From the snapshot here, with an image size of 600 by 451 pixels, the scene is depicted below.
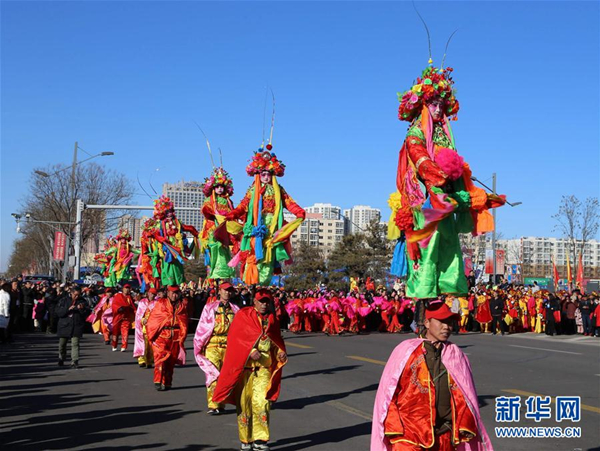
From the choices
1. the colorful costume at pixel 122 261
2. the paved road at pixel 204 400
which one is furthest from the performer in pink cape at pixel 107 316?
the colorful costume at pixel 122 261

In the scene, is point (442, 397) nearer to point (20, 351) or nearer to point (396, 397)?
point (396, 397)

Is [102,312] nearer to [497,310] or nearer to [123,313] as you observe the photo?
[123,313]

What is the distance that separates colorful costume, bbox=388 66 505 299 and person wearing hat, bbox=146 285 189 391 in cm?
629

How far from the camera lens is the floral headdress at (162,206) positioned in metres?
21.1

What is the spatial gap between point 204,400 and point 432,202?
624 centimetres

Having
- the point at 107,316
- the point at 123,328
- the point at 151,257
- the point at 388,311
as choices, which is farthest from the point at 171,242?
the point at 388,311

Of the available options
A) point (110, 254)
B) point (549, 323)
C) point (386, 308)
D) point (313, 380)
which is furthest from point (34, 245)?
point (313, 380)

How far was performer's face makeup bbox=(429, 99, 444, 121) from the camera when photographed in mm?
7512

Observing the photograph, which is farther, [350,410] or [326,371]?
[326,371]

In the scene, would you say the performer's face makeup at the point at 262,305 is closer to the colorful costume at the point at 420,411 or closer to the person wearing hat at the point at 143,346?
the colorful costume at the point at 420,411

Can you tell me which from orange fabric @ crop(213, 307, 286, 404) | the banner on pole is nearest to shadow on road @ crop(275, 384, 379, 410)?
orange fabric @ crop(213, 307, 286, 404)

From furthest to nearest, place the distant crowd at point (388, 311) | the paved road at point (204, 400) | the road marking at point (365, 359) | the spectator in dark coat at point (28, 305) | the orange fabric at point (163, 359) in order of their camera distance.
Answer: the distant crowd at point (388, 311) < the spectator in dark coat at point (28, 305) < the road marking at point (365, 359) < the orange fabric at point (163, 359) < the paved road at point (204, 400)

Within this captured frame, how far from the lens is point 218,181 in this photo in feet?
50.8

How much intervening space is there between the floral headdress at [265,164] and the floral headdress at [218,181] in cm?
361
